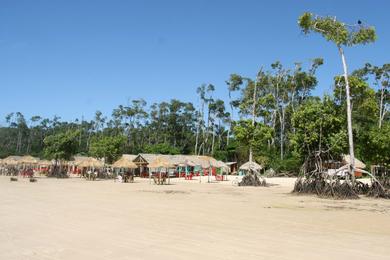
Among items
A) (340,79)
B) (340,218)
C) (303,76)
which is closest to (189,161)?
(303,76)

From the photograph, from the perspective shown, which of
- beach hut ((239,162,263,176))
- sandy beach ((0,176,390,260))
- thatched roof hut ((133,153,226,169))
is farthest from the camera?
thatched roof hut ((133,153,226,169))

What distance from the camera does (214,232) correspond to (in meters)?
10.9

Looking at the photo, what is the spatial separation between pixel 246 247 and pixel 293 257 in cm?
119

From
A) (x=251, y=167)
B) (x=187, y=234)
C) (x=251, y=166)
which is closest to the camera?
(x=187, y=234)

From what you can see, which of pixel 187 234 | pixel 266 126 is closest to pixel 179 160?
pixel 266 126

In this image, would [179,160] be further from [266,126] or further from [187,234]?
[187,234]

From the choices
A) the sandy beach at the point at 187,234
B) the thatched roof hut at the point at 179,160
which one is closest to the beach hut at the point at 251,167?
the thatched roof hut at the point at 179,160

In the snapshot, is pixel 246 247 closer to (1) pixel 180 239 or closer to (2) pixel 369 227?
(1) pixel 180 239

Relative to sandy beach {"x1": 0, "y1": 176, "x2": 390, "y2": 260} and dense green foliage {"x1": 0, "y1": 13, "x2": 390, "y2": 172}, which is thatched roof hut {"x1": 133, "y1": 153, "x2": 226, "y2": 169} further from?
sandy beach {"x1": 0, "y1": 176, "x2": 390, "y2": 260}

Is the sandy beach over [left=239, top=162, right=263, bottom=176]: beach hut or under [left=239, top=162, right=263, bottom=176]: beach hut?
under

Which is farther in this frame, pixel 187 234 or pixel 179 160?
pixel 179 160

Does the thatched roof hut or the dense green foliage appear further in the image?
the thatched roof hut

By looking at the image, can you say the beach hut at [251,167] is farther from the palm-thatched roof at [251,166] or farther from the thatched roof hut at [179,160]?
the thatched roof hut at [179,160]

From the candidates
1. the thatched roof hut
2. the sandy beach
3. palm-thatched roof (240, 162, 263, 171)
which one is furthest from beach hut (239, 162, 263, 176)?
the sandy beach
